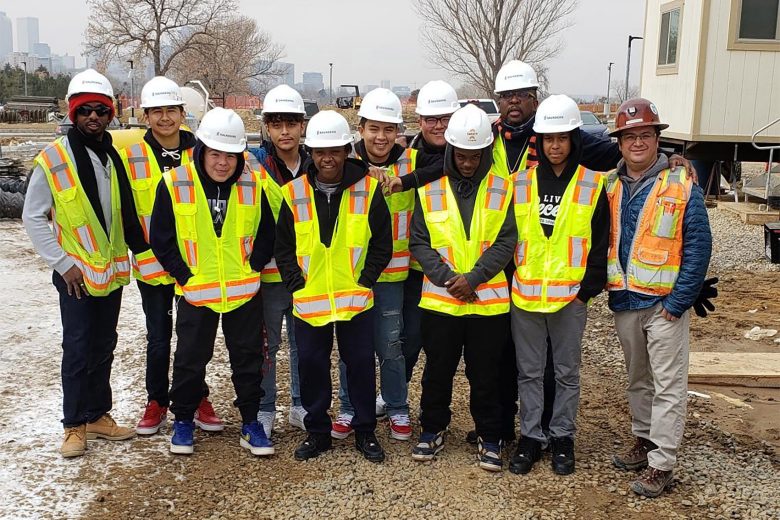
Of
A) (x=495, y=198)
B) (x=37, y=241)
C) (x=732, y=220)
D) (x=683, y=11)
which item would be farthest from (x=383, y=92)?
(x=683, y=11)

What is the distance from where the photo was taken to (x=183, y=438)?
4.77 metres

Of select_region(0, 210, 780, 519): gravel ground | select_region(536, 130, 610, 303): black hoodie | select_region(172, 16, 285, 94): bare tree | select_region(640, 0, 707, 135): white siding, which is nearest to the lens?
select_region(0, 210, 780, 519): gravel ground

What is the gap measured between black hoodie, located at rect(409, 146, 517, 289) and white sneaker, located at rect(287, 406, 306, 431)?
139 centimetres

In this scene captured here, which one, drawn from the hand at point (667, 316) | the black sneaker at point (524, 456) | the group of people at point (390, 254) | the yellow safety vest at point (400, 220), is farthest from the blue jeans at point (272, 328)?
the hand at point (667, 316)

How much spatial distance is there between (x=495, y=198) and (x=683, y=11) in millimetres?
11174

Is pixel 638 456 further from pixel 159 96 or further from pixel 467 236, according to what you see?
pixel 159 96

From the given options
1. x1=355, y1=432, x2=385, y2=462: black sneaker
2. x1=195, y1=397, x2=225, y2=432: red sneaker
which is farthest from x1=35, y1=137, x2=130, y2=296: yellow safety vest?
x1=355, y1=432, x2=385, y2=462: black sneaker

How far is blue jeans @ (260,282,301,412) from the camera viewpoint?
484 centimetres

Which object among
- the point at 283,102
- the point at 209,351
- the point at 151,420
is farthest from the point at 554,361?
the point at 151,420

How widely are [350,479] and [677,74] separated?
39.1ft

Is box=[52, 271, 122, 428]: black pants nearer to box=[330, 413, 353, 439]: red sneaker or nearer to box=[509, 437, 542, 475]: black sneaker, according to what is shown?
box=[330, 413, 353, 439]: red sneaker

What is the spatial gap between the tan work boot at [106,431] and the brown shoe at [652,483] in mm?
3061

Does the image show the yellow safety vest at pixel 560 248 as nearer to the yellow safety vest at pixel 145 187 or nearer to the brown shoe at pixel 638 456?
the brown shoe at pixel 638 456

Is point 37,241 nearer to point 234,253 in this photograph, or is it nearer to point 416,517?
point 234,253
